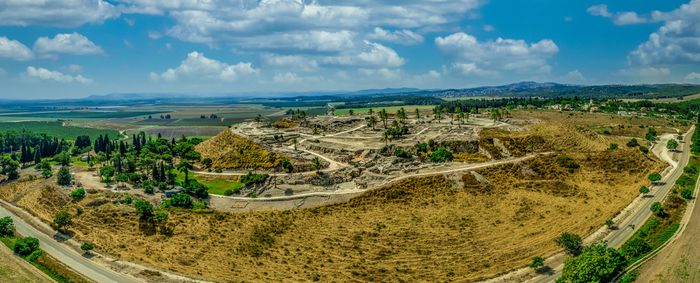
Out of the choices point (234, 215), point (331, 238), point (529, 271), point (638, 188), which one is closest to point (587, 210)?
point (638, 188)

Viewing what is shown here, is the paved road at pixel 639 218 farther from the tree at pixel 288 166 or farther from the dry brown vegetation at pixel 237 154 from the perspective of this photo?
the dry brown vegetation at pixel 237 154

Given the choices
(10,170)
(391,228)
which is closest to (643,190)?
(391,228)

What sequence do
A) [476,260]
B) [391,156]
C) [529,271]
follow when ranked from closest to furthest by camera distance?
[529,271] < [476,260] < [391,156]

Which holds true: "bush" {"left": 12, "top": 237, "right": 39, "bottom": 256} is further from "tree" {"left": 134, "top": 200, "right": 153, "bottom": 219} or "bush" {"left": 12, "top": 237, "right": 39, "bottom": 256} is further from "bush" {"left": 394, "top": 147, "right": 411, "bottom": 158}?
"bush" {"left": 394, "top": 147, "right": 411, "bottom": 158}

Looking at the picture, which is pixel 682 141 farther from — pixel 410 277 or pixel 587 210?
pixel 410 277

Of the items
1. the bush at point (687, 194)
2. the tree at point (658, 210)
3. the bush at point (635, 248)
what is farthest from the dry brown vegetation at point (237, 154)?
the bush at point (687, 194)

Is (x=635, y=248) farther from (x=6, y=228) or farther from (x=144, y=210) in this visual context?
(x=6, y=228)
